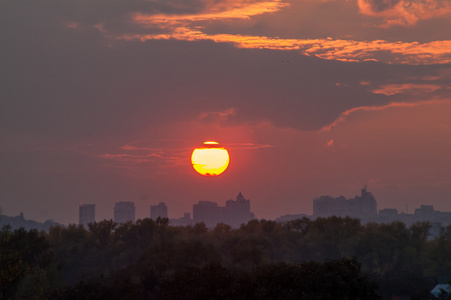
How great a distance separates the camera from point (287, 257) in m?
131

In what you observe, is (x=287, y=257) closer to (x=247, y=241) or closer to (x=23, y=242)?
(x=247, y=241)

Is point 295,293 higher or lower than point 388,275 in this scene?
higher

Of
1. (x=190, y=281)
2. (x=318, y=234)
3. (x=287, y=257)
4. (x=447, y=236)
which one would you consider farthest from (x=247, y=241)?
(x=190, y=281)

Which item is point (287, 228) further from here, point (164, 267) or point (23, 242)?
point (23, 242)

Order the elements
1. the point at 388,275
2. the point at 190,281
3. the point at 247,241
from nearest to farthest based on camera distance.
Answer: the point at 190,281, the point at 388,275, the point at 247,241

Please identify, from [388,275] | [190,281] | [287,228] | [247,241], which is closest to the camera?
[190,281]

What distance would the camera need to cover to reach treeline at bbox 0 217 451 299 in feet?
165

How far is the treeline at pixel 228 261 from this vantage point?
5028cm

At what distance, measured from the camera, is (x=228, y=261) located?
107 meters

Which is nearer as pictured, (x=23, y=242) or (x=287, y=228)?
(x=23, y=242)

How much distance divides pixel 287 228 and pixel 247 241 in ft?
91.1

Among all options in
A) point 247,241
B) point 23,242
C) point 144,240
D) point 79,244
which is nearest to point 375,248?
point 247,241

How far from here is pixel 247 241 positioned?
126188 millimetres

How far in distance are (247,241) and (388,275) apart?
27246 millimetres
